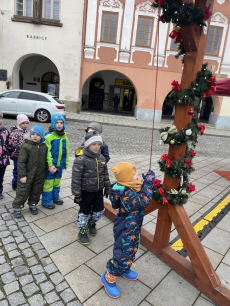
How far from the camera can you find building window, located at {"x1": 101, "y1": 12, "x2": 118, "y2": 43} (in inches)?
590

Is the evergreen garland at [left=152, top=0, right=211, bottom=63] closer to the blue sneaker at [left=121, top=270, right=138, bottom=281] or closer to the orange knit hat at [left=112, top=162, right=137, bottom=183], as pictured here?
the orange knit hat at [left=112, top=162, right=137, bottom=183]

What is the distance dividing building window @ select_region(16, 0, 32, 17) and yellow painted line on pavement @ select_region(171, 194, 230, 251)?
16.3 meters

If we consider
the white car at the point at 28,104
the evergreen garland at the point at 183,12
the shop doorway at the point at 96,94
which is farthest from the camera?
the shop doorway at the point at 96,94

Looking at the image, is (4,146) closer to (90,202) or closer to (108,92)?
(90,202)

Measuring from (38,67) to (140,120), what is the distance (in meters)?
10.3

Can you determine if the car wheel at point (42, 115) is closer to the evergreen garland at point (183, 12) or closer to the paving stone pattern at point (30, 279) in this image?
the paving stone pattern at point (30, 279)

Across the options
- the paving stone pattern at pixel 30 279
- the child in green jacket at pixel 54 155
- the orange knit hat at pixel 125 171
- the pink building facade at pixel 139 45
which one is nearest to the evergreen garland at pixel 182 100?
the orange knit hat at pixel 125 171

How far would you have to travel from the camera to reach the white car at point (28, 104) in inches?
453

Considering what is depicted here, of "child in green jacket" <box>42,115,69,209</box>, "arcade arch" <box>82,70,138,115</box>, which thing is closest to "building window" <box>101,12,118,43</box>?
"arcade arch" <box>82,70,138,115</box>

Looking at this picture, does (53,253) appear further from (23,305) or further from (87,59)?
(87,59)

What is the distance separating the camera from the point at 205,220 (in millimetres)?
A: 3902

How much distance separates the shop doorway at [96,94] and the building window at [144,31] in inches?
253

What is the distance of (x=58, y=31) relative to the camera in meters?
15.0

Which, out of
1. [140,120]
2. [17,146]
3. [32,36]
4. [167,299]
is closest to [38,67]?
[32,36]
